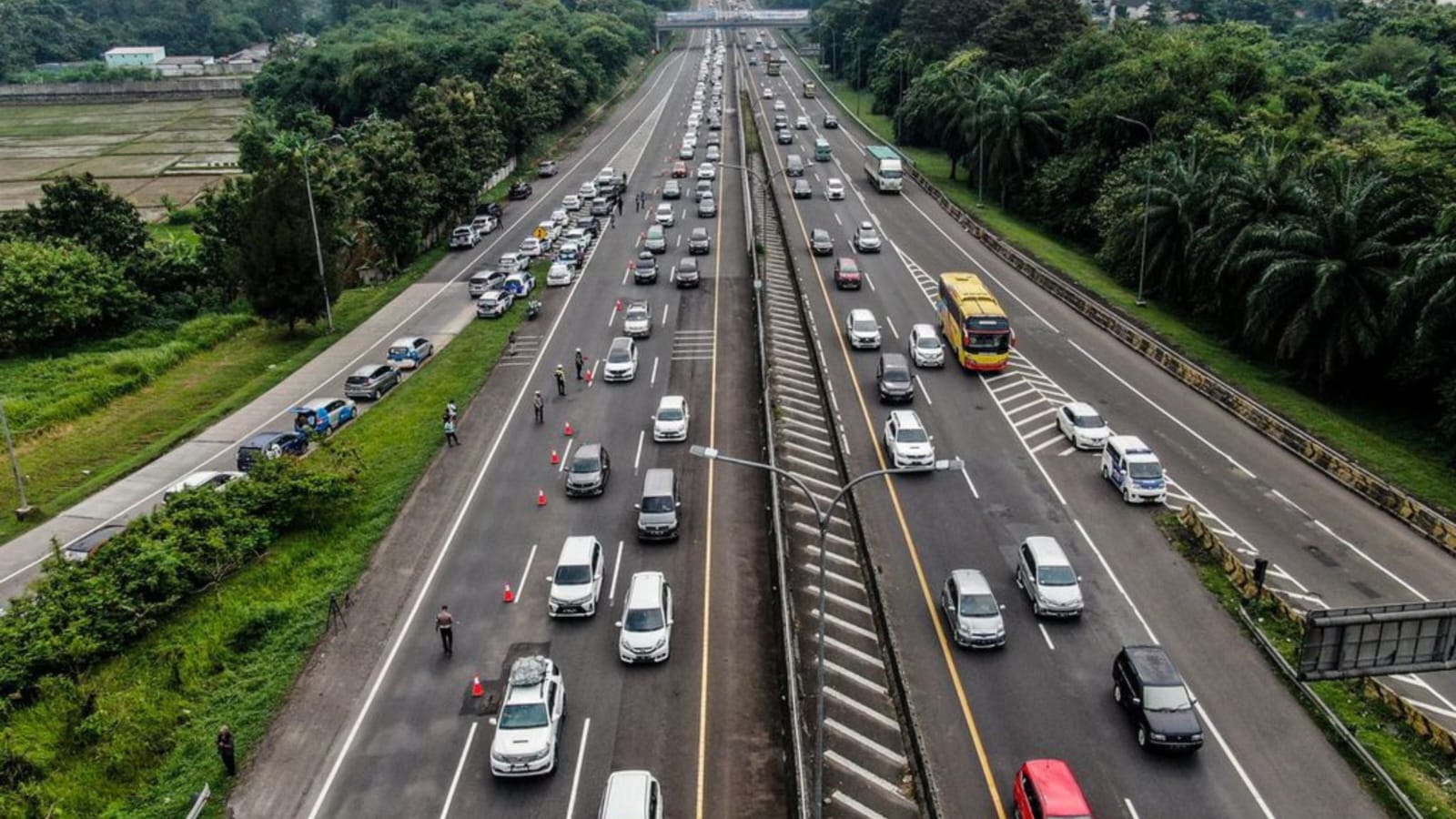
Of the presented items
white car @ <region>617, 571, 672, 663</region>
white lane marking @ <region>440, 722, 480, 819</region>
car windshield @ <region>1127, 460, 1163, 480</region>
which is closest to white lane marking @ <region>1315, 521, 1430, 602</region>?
car windshield @ <region>1127, 460, 1163, 480</region>

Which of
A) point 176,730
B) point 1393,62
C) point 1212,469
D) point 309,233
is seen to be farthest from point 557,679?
point 1393,62

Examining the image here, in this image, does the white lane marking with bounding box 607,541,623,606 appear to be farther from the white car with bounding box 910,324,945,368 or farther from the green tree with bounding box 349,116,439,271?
the green tree with bounding box 349,116,439,271

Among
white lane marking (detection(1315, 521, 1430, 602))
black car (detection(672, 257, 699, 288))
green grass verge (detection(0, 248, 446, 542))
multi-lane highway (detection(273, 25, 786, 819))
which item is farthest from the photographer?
black car (detection(672, 257, 699, 288))

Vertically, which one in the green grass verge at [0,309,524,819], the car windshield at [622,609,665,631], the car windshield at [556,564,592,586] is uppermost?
the car windshield at [556,564,592,586]

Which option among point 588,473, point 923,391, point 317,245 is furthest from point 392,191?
point 923,391

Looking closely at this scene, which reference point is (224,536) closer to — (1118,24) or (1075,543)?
(1075,543)

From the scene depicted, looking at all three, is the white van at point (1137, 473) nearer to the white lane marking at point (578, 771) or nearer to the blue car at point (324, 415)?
the white lane marking at point (578, 771)

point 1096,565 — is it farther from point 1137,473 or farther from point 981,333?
point 981,333
